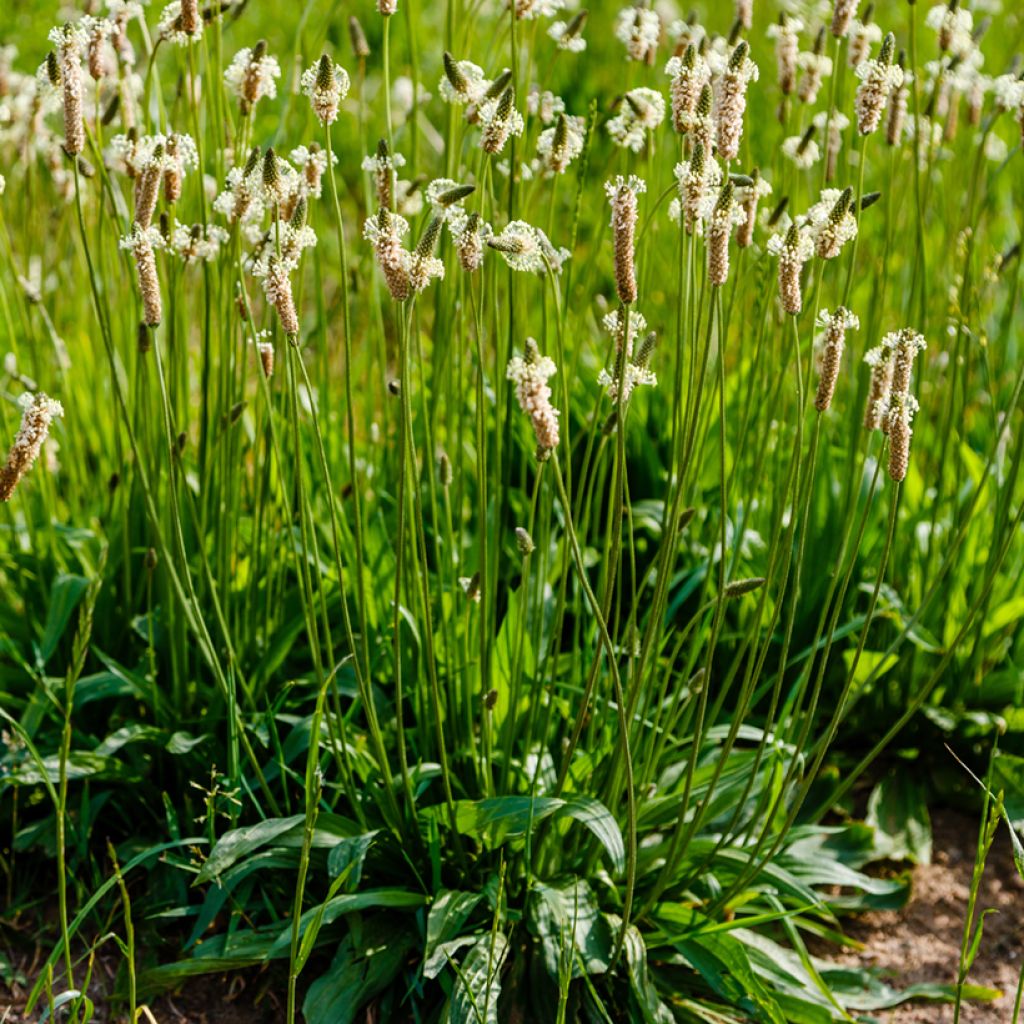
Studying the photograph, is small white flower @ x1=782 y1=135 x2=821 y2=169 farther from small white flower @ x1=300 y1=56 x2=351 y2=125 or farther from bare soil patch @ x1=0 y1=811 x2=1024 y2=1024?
bare soil patch @ x1=0 y1=811 x2=1024 y2=1024

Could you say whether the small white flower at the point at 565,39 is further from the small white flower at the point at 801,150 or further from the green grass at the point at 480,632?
the small white flower at the point at 801,150

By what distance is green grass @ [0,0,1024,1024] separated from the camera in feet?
5.96

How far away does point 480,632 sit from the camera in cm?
190

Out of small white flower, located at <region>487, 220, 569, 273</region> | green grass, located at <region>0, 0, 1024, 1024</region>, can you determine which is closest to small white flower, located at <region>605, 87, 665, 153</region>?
green grass, located at <region>0, 0, 1024, 1024</region>

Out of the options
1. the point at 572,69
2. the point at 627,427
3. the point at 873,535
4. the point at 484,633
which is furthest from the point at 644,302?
the point at 572,69

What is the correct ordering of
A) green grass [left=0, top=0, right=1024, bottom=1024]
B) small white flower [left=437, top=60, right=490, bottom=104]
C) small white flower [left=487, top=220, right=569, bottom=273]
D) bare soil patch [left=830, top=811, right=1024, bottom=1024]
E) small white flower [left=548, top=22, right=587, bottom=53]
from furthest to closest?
1. bare soil patch [left=830, top=811, right=1024, bottom=1024]
2. small white flower [left=548, top=22, right=587, bottom=53]
3. green grass [left=0, top=0, right=1024, bottom=1024]
4. small white flower [left=437, top=60, right=490, bottom=104]
5. small white flower [left=487, top=220, right=569, bottom=273]

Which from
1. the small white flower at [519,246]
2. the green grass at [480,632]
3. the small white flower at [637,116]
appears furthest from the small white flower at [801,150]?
the small white flower at [519,246]

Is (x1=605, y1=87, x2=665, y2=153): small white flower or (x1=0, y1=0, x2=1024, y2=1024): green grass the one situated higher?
(x1=605, y1=87, x2=665, y2=153): small white flower

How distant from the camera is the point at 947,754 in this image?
2.69 m

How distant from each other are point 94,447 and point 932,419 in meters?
2.10

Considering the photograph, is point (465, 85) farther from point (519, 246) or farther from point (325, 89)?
point (519, 246)

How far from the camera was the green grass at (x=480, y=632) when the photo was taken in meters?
1.82

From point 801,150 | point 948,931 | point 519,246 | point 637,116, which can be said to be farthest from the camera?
point 948,931

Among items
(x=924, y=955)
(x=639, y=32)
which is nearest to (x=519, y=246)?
(x=639, y=32)
